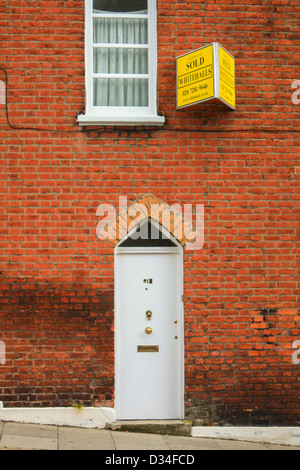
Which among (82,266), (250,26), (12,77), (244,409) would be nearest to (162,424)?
(244,409)

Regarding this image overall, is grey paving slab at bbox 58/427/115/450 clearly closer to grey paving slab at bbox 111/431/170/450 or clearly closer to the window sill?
grey paving slab at bbox 111/431/170/450

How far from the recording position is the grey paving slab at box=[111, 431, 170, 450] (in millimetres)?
6453

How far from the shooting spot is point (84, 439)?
657 cm

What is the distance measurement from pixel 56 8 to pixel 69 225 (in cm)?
280

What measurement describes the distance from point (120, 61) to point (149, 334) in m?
3.63

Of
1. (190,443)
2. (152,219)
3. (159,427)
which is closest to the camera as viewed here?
(190,443)

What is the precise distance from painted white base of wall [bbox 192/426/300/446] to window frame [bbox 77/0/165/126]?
3.94 m

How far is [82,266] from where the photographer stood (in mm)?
7102

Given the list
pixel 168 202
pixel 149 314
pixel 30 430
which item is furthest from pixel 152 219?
pixel 30 430

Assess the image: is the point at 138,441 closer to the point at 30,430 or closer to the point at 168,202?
the point at 30,430

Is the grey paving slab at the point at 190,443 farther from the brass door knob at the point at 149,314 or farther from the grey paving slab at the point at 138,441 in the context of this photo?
the brass door knob at the point at 149,314

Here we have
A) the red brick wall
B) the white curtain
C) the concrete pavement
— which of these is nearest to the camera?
the concrete pavement

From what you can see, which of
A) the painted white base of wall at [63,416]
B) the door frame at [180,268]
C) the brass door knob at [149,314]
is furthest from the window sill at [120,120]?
the painted white base of wall at [63,416]

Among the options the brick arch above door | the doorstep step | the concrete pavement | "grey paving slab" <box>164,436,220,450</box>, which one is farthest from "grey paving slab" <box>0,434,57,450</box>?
the brick arch above door
